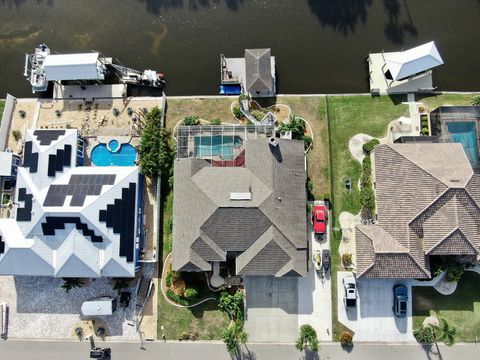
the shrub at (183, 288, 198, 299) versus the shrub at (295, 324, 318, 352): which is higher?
the shrub at (183, 288, 198, 299)

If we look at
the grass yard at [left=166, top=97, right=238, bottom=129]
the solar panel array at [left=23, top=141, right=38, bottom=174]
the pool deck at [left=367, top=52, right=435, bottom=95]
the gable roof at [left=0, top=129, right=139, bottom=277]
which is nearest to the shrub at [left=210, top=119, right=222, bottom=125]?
the grass yard at [left=166, top=97, right=238, bottom=129]

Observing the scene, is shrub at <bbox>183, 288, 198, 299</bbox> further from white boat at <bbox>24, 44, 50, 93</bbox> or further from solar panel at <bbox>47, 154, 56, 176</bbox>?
white boat at <bbox>24, 44, 50, 93</bbox>

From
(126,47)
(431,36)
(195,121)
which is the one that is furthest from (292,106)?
(126,47)

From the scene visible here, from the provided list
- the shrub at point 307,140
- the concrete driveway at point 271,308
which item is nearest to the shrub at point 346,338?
the concrete driveway at point 271,308

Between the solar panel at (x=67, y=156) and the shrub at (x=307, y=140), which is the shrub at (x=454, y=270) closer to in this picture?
the shrub at (x=307, y=140)

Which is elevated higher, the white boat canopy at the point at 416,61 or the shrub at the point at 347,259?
the white boat canopy at the point at 416,61

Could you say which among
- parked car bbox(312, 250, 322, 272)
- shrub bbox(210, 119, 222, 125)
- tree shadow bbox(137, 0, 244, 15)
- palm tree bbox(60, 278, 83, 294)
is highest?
tree shadow bbox(137, 0, 244, 15)

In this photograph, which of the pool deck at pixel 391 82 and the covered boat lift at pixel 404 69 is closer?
the covered boat lift at pixel 404 69

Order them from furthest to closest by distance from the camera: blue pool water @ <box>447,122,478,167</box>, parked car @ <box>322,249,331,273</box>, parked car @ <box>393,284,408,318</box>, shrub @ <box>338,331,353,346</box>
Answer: parked car @ <box>322,249,331,273</box>
blue pool water @ <box>447,122,478,167</box>
shrub @ <box>338,331,353,346</box>
parked car @ <box>393,284,408,318</box>
